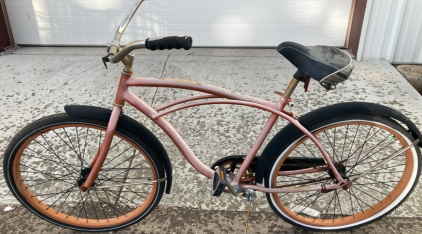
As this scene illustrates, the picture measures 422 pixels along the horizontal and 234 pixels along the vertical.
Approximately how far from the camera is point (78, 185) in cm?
182

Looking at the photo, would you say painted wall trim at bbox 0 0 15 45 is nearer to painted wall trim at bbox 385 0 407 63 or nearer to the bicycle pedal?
the bicycle pedal

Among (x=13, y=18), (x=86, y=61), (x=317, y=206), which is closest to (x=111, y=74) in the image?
(x=86, y=61)

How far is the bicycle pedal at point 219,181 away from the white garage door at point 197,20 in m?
3.43

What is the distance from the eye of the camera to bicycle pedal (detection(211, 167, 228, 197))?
5.59ft

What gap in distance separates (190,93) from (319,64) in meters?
2.23

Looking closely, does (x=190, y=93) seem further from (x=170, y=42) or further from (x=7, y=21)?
(x=7, y=21)

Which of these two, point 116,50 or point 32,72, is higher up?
point 116,50

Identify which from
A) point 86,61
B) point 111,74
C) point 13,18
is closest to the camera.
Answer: point 111,74

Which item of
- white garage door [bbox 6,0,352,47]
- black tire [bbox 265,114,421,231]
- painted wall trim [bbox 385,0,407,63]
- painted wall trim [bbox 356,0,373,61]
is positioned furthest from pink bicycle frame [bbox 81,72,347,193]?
white garage door [bbox 6,0,352,47]

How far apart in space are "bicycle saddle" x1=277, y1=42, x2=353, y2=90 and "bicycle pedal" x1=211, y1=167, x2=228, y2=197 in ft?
2.11

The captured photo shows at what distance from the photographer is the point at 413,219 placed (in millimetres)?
2008

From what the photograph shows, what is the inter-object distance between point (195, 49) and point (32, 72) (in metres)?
2.25

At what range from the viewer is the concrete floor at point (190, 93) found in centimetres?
239

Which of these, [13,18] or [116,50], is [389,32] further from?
[13,18]
